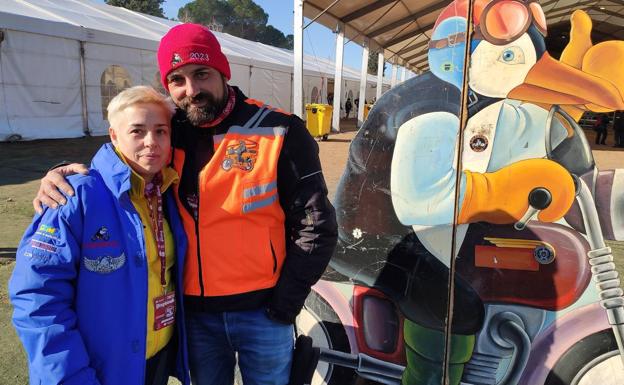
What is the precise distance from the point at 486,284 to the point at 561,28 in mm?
1101

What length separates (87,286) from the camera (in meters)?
1.42

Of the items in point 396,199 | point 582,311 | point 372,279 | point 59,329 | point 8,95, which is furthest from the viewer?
point 8,95

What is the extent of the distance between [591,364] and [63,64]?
1293cm

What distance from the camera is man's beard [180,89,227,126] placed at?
1.67 metres

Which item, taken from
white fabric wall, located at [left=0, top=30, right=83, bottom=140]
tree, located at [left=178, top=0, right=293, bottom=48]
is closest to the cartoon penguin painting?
white fabric wall, located at [left=0, top=30, right=83, bottom=140]

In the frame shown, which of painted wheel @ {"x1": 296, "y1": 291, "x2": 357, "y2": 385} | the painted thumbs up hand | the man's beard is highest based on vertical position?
the man's beard

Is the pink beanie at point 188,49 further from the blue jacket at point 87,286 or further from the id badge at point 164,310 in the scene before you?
the id badge at point 164,310

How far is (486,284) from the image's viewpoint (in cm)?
201

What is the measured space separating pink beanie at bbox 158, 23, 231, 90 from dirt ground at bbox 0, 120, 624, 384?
153cm

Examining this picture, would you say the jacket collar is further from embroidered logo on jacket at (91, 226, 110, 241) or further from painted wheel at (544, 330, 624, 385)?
painted wheel at (544, 330, 624, 385)

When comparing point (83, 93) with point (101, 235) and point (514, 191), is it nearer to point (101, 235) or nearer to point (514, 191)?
point (101, 235)

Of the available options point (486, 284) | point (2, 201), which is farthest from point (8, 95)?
point (486, 284)

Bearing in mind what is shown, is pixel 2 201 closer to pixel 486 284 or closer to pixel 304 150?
pixel 304 150

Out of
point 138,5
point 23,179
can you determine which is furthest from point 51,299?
point 138,5
